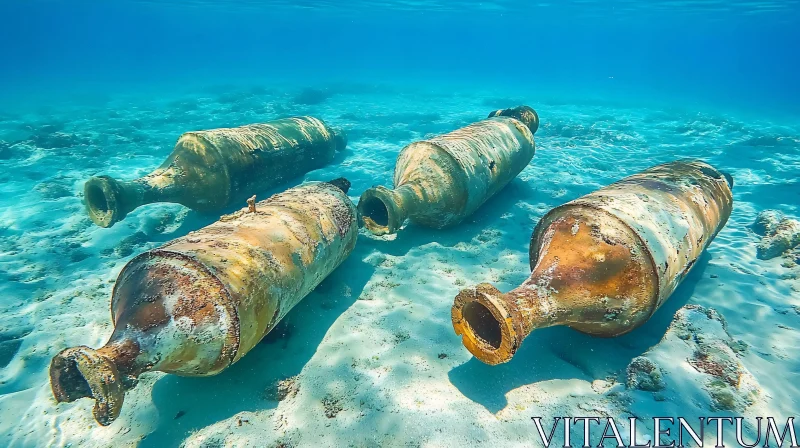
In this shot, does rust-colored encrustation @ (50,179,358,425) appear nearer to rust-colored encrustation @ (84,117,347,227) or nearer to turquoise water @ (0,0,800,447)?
turquoise water @ (0,0,800,447)

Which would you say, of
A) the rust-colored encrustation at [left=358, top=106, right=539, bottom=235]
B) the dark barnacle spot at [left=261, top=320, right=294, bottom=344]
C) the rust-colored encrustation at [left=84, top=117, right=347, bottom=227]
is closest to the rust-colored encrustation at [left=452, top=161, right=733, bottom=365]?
the dark barnacle spot at [left=261, top=320, right=294, bottom=344]

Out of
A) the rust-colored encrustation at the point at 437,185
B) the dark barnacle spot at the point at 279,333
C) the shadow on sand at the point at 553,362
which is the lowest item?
the dark barnacle spot at the point at 279,333

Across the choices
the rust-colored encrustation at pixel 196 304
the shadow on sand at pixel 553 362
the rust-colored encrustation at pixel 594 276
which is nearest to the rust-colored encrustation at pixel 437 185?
the rust-colored encrustation at pixel 196 304

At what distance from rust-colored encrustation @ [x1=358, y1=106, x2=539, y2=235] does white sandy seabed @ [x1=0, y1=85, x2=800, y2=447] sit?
24.5 inches

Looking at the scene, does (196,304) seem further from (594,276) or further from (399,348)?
(594,276)

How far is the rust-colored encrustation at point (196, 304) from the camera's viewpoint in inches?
100.0

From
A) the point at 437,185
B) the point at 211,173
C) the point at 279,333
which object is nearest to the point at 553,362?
the point at 279,333

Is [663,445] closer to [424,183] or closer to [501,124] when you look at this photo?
[424,183]

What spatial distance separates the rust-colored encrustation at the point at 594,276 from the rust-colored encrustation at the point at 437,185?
2551mm

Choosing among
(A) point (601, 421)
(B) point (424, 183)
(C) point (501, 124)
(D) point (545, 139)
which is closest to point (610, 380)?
(A) point (601, 421)

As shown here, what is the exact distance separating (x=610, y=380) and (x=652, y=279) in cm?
118

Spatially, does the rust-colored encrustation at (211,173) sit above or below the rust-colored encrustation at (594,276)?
below

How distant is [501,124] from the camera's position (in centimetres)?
867

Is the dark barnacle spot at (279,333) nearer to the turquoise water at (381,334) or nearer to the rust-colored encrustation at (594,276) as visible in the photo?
the turquoise water at (381,334)
